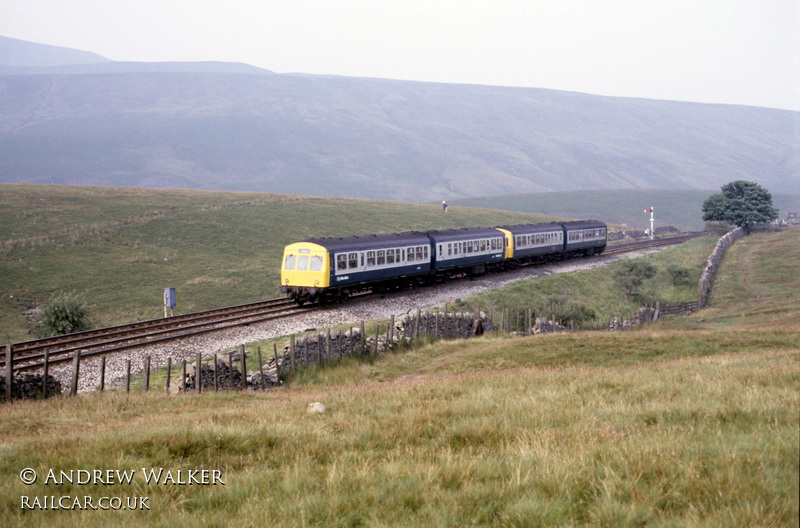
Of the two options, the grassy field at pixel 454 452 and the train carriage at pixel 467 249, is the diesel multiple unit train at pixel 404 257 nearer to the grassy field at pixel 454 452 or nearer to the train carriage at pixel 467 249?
the train carriage at pixel 467 249

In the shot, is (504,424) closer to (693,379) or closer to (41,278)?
(693,379)

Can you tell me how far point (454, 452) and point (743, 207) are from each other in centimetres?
9308

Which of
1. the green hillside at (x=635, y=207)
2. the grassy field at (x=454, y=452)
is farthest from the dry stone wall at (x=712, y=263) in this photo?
the green hillside at (x=635, y=207)

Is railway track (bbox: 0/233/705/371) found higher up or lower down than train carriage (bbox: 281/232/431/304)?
lower down

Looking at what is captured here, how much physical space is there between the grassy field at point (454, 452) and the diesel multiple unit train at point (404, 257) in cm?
1785

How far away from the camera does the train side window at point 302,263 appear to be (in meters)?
32.4

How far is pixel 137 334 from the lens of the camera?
25.4m

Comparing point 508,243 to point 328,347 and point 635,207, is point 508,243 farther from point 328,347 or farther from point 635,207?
point 635,207

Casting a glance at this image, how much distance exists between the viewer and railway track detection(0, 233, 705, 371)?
69.3 ft

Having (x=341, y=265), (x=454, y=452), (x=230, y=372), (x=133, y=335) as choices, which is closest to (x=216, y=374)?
(x=230, y=372)

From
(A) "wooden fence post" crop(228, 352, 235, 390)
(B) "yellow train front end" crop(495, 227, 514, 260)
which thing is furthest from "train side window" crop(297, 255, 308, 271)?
(B) "yellow train front end" crop(495, 227, 514, 260)

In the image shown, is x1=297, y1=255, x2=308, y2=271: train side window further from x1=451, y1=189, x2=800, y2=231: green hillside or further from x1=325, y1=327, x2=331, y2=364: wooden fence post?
x1=451, y1=189, x2=800, y2=231: green hillside

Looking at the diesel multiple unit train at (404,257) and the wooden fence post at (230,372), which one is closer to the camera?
the wooden fence post at (230,372)

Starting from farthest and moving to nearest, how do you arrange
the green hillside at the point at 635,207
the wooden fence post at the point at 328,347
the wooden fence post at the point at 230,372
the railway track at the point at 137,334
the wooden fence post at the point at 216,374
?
1. the green hillside at the point at 635,207
2. the railway track at the point at 137,334
3. the wooden fence post at the point at 328,347
4. the wooden fence post at the point at 216,374
5. the wooden fence post at the point at 230,372
